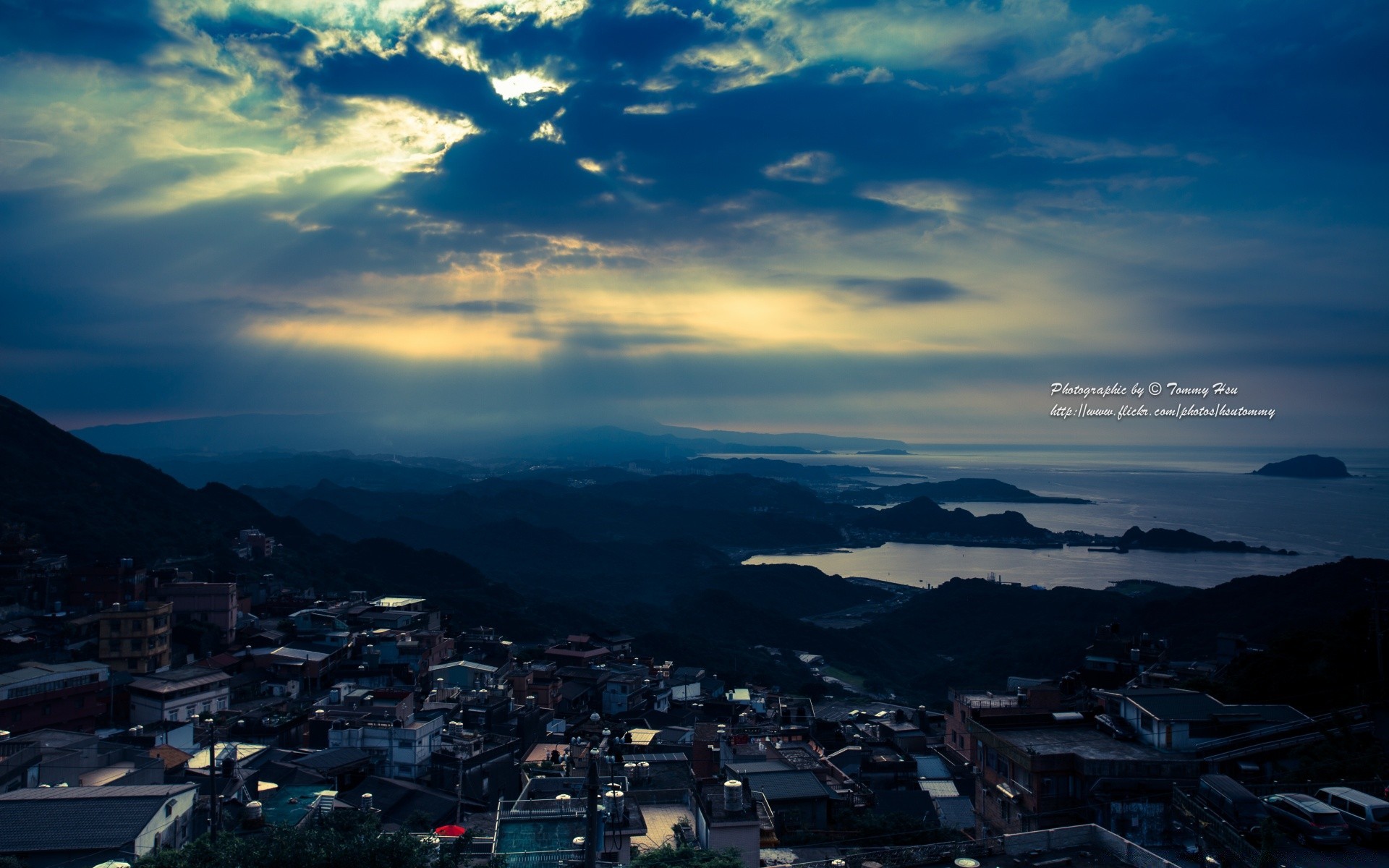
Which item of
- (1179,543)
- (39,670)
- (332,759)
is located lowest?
(1179,543)

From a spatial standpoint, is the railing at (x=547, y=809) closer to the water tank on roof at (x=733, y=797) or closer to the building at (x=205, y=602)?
the water tank on roof at (x=733, y=797)

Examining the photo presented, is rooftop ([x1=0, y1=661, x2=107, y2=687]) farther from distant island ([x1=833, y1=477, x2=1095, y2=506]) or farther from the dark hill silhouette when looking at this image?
distant island ([x1=833, y1=477, x2=1095, y2=506])

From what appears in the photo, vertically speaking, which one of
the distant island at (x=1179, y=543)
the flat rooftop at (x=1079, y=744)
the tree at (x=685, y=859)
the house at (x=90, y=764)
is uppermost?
the flat rooftop at (x=1079, y=744)

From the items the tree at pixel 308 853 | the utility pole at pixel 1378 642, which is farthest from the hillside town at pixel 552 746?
the utility pole at pixel 1378 642

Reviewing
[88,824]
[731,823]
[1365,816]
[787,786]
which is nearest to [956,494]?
[787,786]

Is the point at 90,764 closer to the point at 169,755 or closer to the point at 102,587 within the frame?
the point at 169,755

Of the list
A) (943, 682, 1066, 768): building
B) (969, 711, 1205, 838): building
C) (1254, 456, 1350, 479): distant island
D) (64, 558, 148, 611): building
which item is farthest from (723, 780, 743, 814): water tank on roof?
(1254, 456, 1350, 479): distant island
